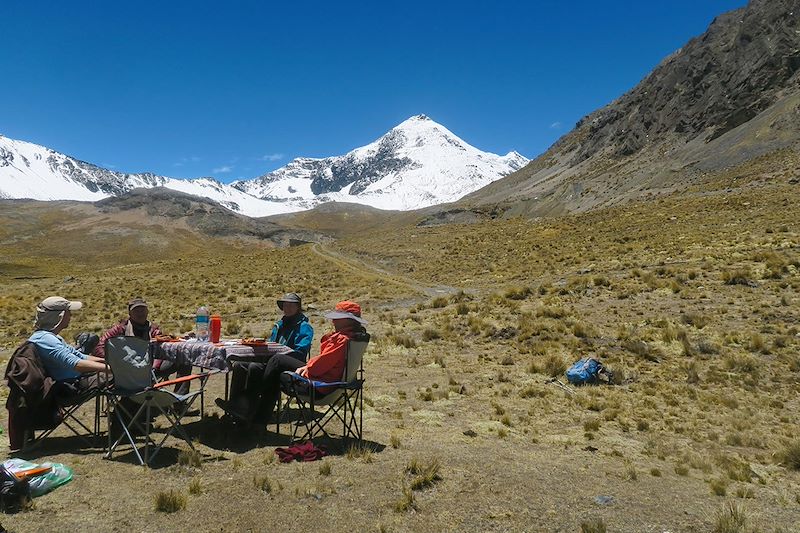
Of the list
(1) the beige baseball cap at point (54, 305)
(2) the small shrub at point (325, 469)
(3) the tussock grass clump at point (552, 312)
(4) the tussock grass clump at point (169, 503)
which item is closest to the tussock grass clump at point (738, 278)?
(3) the tussock grass clump at point (552, 312)

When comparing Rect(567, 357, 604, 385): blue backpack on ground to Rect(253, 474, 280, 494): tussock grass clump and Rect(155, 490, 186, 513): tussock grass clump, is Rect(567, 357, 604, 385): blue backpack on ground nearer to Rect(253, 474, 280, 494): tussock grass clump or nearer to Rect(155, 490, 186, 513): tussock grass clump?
Rect(253, 474, 280, 494): tussock grass clump

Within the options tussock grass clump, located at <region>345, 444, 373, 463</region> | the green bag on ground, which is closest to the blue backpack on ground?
tussock grass clump, located at <region>345, 444, 373, 463</region>

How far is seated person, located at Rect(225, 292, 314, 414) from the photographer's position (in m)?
7.36

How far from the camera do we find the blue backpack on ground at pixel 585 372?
1095cm

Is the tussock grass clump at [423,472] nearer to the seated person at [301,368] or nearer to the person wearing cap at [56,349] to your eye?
the seated person at [301,368]

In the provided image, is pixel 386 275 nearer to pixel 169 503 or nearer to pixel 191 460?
pixel 191 460

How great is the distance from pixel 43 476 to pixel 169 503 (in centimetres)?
135

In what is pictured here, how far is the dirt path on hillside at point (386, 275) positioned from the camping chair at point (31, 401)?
2218 centimetres

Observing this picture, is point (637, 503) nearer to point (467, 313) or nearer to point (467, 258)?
point (467, 313)

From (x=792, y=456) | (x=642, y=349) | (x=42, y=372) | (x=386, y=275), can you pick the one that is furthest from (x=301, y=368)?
(x=386, y=275)

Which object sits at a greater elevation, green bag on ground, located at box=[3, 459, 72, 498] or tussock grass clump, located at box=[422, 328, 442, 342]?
green bag on ground, located at box=[3, 459, 72, 498]

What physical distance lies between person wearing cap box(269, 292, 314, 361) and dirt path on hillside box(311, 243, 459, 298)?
20.0m

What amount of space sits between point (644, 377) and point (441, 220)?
88117mm

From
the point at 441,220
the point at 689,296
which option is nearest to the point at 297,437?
the point at 689,296
